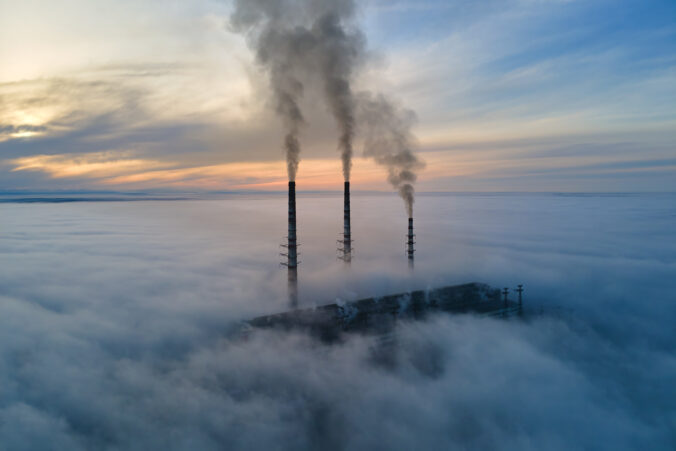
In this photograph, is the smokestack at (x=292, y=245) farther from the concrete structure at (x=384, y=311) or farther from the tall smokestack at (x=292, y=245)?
the concrete structure at (x=384, y=311)

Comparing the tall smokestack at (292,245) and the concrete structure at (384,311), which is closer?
the concrete structure at (384,311)

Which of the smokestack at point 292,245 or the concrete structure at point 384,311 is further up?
the smokestack at point 292,245

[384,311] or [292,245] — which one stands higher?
[292,245]

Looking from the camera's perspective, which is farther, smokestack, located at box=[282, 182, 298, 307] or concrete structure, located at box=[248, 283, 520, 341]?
smokestack, located at box=[282, 182, 298, 307]

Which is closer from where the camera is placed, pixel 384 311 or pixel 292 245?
pixel 384 311

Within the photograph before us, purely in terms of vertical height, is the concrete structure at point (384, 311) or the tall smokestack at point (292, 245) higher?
the tall smokestack at point (292, 245)

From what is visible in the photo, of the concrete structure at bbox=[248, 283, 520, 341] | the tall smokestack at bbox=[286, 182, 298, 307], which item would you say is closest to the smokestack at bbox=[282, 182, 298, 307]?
the tall smokestack at bbox=[286, 182, 298, 307]

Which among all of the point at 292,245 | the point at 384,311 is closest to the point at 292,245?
the point at 292,245

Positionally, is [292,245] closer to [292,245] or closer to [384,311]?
[292,245]

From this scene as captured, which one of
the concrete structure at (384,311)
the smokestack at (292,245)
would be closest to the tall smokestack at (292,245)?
the smokestack at (292,245)

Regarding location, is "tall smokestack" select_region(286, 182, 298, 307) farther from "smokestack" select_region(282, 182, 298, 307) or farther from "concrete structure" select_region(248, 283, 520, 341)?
"concrete structure" select_region(248, 283, 520, 341)

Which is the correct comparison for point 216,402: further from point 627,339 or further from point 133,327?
point 627,339

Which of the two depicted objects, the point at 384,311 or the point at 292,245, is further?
the point at 292,245
